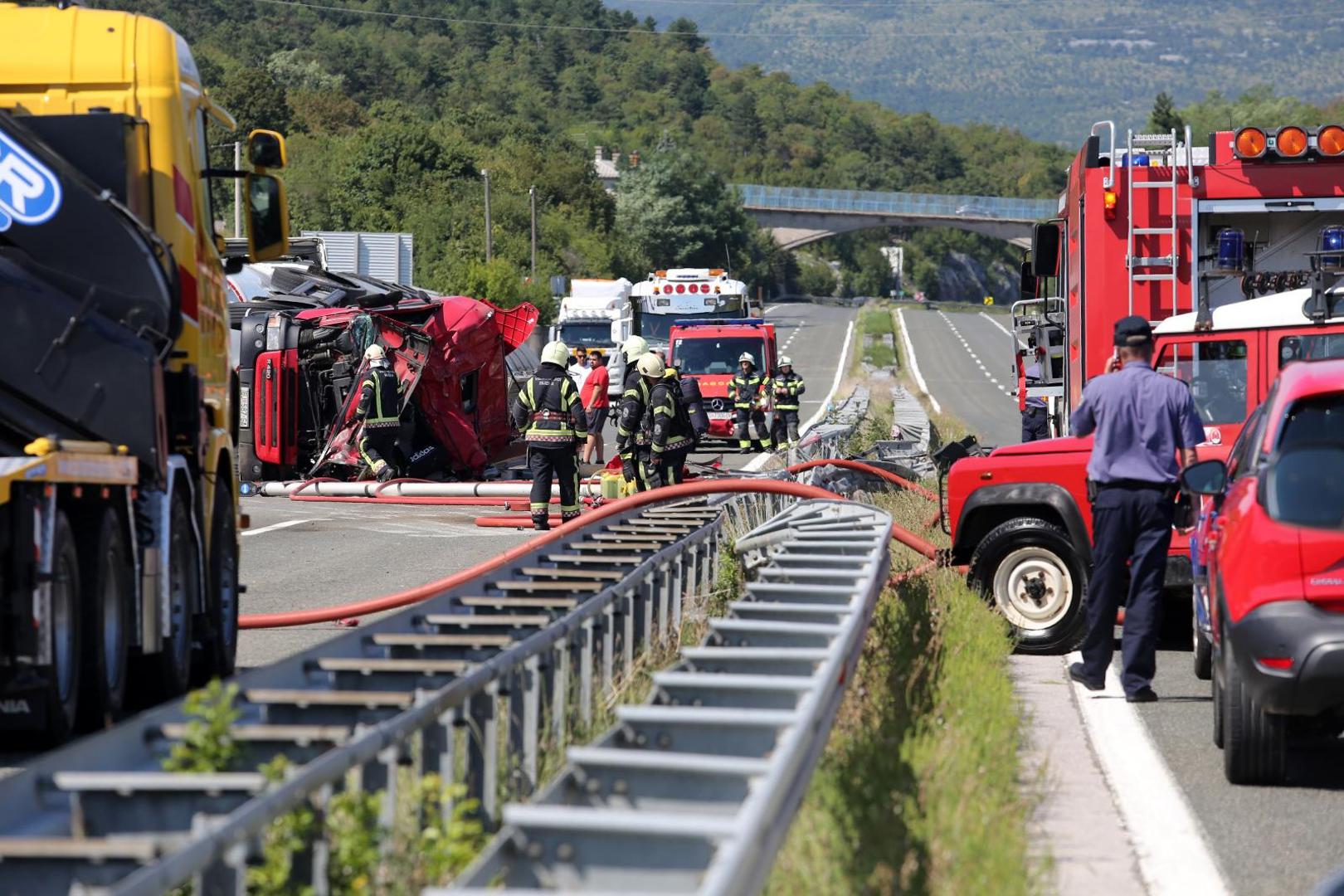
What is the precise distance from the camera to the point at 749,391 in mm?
30250

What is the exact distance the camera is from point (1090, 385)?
9547mm

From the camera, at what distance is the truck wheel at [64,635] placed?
23.9ft

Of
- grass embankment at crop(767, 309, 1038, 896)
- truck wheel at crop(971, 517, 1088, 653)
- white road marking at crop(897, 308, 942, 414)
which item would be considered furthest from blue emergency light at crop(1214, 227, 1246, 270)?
white road marking at crop(897, 308, 942, 414)

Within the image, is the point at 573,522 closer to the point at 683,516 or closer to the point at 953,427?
the point at 683,516

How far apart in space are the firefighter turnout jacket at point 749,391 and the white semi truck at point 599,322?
24.0 ft

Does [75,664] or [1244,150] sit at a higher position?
[1244,150]

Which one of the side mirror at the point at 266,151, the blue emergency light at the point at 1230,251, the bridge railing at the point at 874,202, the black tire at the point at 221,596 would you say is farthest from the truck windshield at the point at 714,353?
the bridge railing at the point at 874,202

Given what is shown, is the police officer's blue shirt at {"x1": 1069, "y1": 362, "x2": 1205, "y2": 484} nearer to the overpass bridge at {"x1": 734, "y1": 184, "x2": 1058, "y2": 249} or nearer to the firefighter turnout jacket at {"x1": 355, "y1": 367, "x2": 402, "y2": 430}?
the firefighter turnout jacket at {"x1": 355, "y1": 367, "x2": 402, "y2": 430}

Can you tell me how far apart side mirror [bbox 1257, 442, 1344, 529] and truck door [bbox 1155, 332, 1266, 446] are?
3649 mm

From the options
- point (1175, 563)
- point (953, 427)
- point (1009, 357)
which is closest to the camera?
point (1175, 563)

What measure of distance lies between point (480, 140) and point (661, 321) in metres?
75.8

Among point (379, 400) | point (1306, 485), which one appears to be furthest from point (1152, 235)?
point (379, 400)

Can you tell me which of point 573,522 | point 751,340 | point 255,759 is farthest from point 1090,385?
point 751,340

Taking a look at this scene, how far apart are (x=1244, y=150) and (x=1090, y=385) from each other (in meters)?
5.04
